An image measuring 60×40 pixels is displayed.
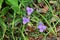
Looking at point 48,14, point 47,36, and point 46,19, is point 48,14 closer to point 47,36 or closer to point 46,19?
point 46,19

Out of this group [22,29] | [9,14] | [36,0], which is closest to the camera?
[22,29]

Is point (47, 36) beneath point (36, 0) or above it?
beneath

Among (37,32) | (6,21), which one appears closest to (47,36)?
(37,32)

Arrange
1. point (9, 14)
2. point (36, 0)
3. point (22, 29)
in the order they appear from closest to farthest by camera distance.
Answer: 1. point (22, 29)
2. point (9, 14)
3. point (36, 0)

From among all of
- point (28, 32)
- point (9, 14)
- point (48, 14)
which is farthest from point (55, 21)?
point (9, 14)

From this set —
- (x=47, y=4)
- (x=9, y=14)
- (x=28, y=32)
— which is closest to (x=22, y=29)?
(x=28, y=32)

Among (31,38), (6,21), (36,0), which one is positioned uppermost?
(36,0)

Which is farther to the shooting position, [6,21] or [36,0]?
[36,0]

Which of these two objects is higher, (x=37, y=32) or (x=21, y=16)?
(x=21, y=16)

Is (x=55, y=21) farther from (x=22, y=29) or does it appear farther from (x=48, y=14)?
(x=22, y=29)

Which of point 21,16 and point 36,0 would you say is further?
point 36,0
